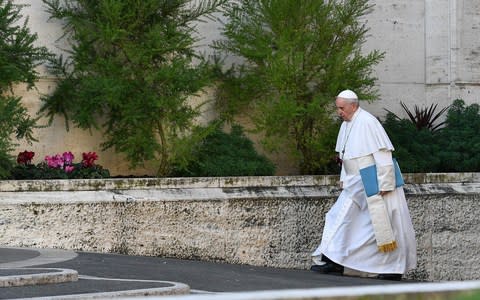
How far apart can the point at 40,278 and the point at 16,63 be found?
14.0 feet

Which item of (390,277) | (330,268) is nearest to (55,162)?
(330,268)

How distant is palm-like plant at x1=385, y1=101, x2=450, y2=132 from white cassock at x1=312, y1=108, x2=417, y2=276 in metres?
3.16

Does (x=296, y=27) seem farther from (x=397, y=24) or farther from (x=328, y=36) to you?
(x=397, y=24)

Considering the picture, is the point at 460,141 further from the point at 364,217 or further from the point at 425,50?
the point at 364,217

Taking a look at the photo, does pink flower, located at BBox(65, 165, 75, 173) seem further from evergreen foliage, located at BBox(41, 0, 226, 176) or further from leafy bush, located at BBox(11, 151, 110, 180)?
evergreen foliage, located at BBox(41, 0, 226, 176)

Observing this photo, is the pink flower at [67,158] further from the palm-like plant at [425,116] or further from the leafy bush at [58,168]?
the palm-like plant at [425,116]

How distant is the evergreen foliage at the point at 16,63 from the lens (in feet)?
34.8

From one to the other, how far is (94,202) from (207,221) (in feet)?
3.59

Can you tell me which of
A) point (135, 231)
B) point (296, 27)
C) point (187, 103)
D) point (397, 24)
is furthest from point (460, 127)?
point (135, 231)

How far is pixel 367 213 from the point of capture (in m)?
10.1

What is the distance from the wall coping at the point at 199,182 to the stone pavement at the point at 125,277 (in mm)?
660

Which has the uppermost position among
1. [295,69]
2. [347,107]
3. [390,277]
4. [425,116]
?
[295,69]

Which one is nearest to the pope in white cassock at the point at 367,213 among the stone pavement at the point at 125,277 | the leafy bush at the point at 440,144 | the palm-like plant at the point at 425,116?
the stone pavement at the point at 125,277

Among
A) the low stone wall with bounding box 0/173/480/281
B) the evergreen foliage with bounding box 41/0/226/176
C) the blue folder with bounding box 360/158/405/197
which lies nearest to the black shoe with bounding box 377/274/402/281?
the blue folder with bounding box 360/158/405/197
